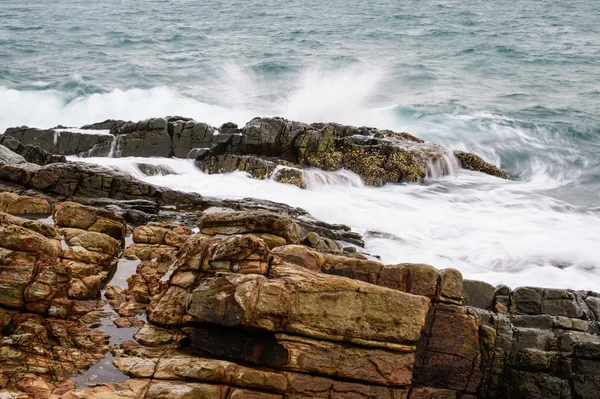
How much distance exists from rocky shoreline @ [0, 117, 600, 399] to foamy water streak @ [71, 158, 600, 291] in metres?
4.95

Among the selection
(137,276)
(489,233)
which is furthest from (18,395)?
(489,233)

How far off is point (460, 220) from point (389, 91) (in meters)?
28.4

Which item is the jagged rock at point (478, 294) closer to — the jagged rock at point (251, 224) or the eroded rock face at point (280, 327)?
the eroded rock face at point (280, 327)

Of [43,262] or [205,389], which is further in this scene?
[43,262]

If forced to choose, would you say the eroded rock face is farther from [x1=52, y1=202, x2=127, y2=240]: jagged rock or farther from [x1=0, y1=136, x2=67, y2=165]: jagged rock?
[x1=0, y1=136, x2=67, y2=165]: jagged rock

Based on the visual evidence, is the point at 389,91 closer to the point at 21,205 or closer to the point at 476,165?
the point at 476,165

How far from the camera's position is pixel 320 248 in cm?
1399

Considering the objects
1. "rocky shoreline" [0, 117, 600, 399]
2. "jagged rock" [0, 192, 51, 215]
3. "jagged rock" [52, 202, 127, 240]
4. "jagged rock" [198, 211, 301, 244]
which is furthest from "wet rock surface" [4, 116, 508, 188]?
"jagged rock" [198, 211, 301, 244]

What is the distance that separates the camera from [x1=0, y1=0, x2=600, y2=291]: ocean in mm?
21297

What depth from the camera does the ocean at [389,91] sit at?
Answer: 69.9 ft

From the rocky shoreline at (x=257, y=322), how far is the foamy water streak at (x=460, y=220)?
495 centimetres

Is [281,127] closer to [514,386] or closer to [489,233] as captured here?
[489,233]

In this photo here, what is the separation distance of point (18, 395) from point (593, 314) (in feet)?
33.0

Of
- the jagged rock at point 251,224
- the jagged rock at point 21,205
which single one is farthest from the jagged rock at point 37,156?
the jagged rock at point 251,224
